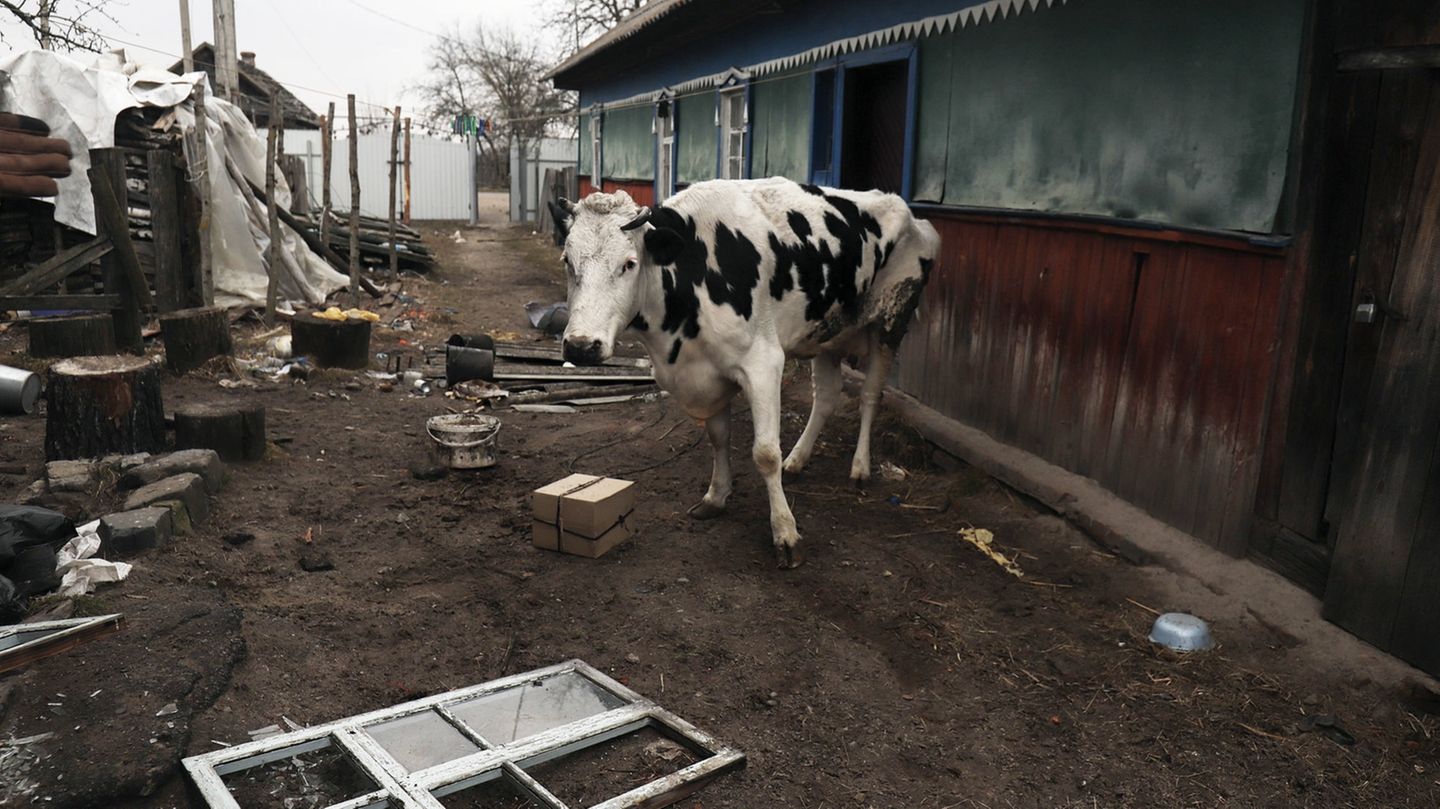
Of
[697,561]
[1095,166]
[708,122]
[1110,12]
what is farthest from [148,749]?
[708,122]

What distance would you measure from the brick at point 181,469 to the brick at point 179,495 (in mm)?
120

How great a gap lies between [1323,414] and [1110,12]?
2.45 metres

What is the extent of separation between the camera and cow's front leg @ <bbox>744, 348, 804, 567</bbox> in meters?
4.93

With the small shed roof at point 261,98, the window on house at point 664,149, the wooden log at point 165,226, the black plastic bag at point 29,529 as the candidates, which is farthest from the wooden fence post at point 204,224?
the small shed roof at point 261,98

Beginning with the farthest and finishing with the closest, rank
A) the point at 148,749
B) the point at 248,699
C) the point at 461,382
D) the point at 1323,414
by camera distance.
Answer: the point at 461,382 → the point at 1323,414 → the point at 248,699 → the point at 148,749

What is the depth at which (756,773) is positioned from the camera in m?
3.19

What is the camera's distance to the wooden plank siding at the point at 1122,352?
4.37 meters

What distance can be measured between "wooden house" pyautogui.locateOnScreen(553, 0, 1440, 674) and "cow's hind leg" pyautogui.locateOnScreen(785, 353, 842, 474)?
1.04 meters

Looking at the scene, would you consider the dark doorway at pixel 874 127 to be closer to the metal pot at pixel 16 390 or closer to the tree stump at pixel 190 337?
the tree stump at pixel 190 337

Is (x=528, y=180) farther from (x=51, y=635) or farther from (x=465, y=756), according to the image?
(x=465, y=756)

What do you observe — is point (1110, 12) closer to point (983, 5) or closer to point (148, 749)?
point (983, 5)

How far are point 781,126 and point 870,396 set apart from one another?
14.3ft

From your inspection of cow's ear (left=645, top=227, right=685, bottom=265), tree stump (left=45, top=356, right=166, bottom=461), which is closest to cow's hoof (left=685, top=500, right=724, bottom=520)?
cow's ear (left=645, top=227, right=685, bottom=265)

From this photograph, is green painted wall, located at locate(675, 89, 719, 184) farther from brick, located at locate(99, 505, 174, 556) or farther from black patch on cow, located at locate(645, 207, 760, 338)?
brick, located at locate(99, 505, 174, 556)
